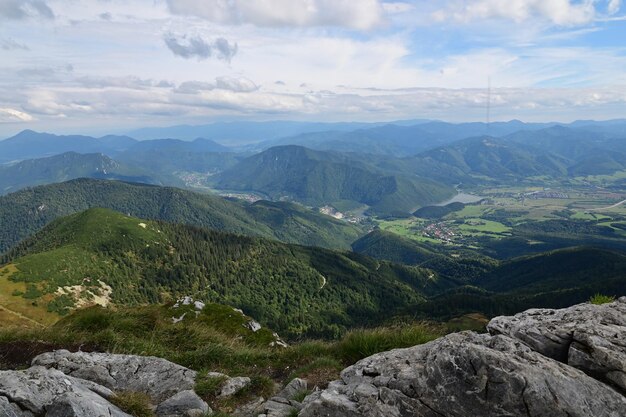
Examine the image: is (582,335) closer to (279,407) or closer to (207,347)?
(279,407)

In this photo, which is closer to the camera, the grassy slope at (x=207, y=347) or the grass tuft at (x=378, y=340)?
the grassy slope at (x=207, y=347)

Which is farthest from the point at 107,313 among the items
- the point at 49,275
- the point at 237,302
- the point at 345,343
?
the point at 237,302

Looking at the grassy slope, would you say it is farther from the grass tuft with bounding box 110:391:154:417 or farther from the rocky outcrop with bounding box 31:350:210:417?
the grass tuft with bounding box 110:391:154:417

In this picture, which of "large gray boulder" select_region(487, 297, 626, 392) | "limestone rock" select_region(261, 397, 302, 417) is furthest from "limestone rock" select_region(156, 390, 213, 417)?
"large gray boulder" select_region(487, 297, 626, 392)

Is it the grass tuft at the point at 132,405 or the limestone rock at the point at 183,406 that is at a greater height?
the grass tuft at the point at 132,405

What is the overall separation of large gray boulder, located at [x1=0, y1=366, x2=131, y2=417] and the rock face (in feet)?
18.8

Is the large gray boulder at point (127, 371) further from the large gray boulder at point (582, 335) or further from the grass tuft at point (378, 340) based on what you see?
the large gray boulder at point (582, 335)

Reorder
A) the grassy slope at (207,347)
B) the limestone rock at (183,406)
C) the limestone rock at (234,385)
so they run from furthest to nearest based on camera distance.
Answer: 1. the grassy slope at (207,347)
2. the limestone rock at (234,385)
3. the limestone rock at (183,406)

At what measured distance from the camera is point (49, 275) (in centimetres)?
13912

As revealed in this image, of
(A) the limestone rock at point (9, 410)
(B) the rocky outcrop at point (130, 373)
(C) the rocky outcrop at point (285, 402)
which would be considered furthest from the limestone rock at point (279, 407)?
(A) the limestone rock at point (9, 410)

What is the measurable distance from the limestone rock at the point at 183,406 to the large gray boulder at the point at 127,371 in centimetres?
116

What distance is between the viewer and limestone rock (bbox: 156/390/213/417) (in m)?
11.6

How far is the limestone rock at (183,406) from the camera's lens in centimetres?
1155

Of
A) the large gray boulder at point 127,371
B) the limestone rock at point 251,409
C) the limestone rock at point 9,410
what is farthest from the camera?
the large gray boulder at point 127,371
